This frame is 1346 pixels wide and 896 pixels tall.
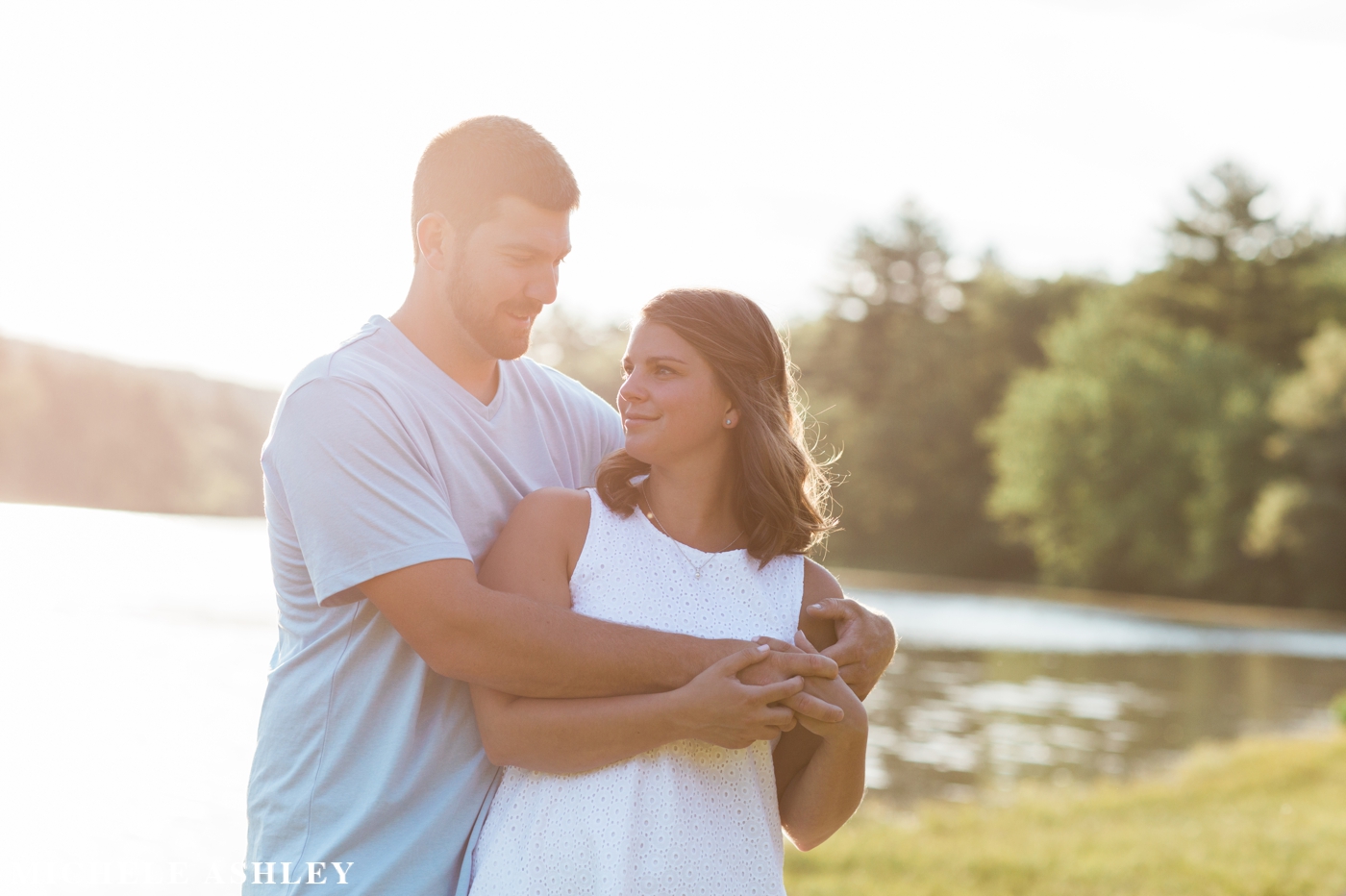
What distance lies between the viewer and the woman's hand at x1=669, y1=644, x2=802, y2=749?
225cm

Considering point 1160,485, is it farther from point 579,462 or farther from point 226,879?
point 579,462

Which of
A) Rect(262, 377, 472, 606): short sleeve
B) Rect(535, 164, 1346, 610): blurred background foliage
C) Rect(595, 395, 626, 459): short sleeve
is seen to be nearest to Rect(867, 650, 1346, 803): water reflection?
Rect(595, 395, 626, 459): short sleeve

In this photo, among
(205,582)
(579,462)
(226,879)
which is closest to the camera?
(579,462)

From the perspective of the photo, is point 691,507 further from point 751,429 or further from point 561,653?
point 561,653

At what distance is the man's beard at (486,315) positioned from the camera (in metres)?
2.51

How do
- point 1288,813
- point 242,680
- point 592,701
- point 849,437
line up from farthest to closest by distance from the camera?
point 849,437
point 242,680
point 1288,813
point 592,701

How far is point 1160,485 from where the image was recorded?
44.9 m

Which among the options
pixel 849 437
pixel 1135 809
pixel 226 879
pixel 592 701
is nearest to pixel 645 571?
pixel 592 701

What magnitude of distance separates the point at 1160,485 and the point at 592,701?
4579 centimetres

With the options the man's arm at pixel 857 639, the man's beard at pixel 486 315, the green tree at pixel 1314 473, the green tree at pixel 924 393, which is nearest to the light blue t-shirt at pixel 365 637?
the man's beard at pixel 486 315

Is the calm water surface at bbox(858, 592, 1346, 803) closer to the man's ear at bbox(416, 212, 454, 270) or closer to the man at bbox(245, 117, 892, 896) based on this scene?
the man at bbox(245, 117, 892, 896)

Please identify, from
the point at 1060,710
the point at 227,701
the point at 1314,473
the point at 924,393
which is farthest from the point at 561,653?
the point at 924,393

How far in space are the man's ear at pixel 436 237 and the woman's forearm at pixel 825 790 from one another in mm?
1164

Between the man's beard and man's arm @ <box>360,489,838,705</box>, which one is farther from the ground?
the man's beard
